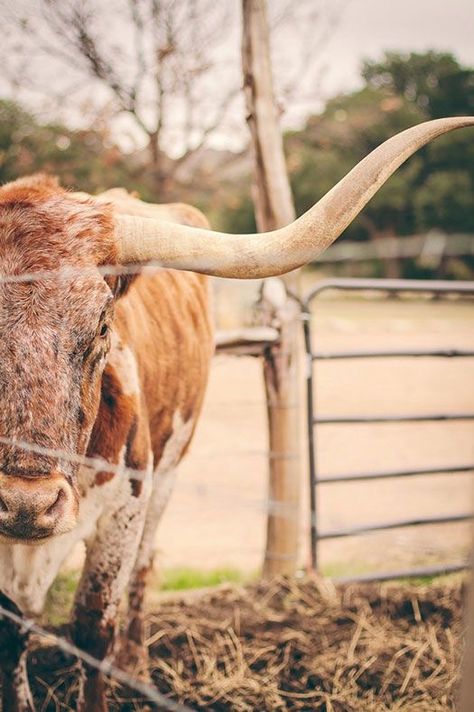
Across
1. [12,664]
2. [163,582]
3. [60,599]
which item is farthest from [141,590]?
[163,582]

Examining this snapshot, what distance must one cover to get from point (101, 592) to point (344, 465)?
4.77 metres

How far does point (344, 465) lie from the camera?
7.18 metres

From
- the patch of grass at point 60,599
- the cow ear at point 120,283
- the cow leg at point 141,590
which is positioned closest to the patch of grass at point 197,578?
the patch of grass at point 60,599

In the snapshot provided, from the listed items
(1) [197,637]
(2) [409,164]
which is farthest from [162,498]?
(2) [409,164]

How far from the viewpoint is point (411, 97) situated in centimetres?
2783

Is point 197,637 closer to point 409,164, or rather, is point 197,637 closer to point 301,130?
point 301,130

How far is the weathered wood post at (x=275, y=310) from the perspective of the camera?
12.6 ft

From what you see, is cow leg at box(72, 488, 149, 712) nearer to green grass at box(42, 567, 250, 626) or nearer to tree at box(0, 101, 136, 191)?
green grass at box(42, 567, 250, 626)

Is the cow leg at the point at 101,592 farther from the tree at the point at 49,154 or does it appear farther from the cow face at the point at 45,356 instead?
the tree at the point at 49,154

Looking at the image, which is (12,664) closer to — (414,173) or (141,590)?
(141,590)

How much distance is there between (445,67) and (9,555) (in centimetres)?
2946

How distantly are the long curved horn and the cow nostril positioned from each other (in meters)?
0.68

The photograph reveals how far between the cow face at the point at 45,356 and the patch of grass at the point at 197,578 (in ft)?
7.96

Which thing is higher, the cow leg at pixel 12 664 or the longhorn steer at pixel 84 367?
the longhorn steer at pixel 84 367
